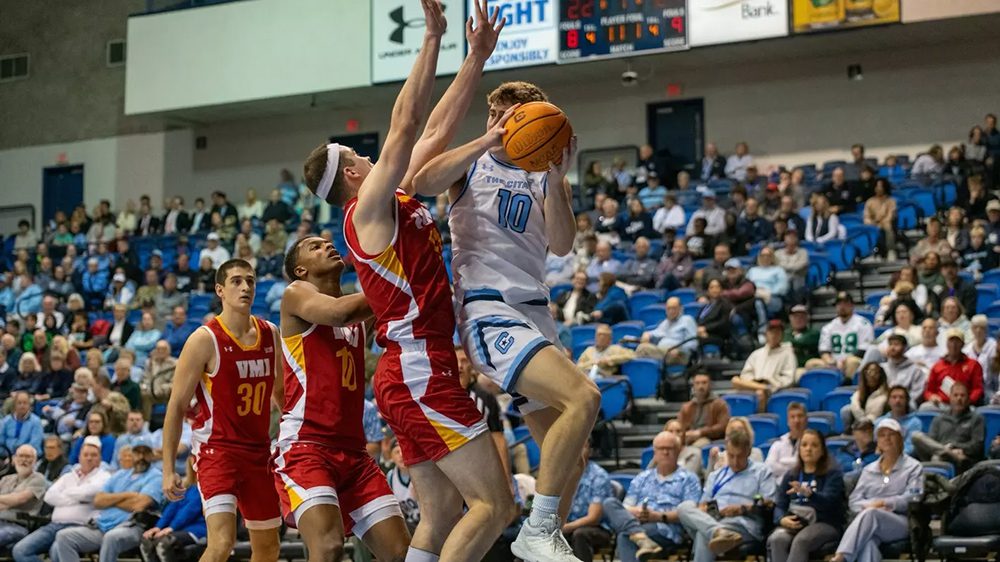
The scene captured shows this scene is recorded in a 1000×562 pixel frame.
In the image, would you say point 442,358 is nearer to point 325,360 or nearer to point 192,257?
point 325,360

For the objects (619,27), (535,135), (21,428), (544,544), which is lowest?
(21,428)

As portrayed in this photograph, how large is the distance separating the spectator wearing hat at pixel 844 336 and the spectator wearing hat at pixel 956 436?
8.94 ft

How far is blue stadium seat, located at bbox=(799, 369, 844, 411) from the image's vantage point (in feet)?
47.0

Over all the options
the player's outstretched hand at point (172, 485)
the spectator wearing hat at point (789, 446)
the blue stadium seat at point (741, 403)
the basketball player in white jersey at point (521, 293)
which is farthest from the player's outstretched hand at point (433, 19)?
Result: the blue stadium seat at point (741, 403)

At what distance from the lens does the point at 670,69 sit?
82.6 ft

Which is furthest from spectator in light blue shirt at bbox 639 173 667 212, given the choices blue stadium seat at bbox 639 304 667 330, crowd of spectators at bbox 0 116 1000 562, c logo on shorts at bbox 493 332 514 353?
c logo on shorts at bbox 493 332 514 353

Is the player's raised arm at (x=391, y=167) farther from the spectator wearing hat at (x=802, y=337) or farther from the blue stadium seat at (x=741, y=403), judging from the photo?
the spectator wearing hat at (x=802, y=337)

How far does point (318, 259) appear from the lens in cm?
658

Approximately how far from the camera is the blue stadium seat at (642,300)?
1791 cm

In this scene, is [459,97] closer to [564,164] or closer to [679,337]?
[564,164]

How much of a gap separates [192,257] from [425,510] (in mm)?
19980

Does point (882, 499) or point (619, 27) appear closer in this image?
point (882, 499)

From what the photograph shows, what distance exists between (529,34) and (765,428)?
36.9 ft

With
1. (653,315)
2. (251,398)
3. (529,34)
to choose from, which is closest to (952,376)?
(653,315)
